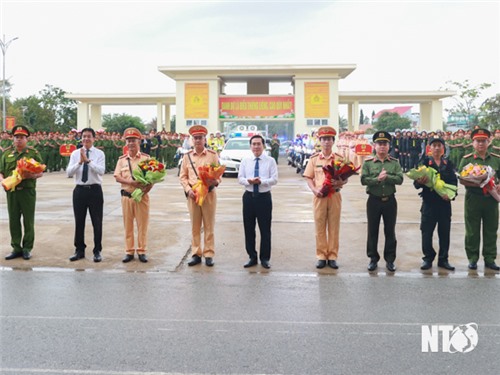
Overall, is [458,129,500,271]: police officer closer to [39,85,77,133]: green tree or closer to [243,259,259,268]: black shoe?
[243,259,259,268]: black shoe

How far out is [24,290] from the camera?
6910 mm

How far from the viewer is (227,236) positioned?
33.8 ft

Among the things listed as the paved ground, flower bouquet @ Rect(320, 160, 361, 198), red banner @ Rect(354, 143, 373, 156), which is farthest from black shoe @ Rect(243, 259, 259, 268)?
red banner @ Rect(354, 143, 373, 156)

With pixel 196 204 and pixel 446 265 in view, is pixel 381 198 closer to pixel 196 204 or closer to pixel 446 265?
pixel 446 265

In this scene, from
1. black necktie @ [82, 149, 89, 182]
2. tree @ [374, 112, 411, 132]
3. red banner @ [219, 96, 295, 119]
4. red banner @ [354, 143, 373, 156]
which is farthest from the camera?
tree @ [374, 112, 411, 132]

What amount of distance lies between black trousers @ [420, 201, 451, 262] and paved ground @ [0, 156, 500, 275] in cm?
22

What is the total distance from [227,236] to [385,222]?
3.14m

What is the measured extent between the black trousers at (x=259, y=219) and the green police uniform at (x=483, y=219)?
267cm

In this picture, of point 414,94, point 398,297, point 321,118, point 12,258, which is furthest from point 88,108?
point 398,297

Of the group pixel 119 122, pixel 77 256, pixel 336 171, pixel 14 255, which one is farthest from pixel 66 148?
pixel 119 122

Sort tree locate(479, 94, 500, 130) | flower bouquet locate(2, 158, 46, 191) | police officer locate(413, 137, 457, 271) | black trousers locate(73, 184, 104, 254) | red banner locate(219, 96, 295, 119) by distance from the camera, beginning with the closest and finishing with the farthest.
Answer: police officer locate(413, 137, 457, 271) → flower bouquet locate(2, 158, 46, 191) → black trousers locate(73, 184, 104, 254) → red banner locate(219, 96, 295, 119) → tree locate(479, 94, 500, 130)

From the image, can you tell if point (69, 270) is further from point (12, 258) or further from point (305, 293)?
Answer: point (305, 293)

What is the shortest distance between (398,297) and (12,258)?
537cm

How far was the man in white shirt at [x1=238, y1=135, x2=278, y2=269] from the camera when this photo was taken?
27.0 ft
